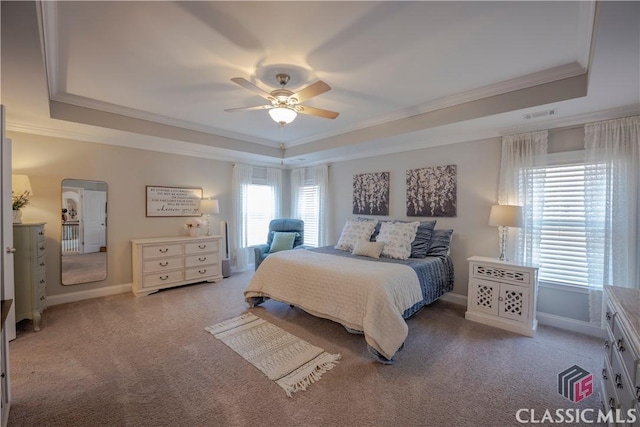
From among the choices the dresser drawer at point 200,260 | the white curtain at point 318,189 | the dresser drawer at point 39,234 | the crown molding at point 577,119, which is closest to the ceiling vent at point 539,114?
the crown molding at point 577,119

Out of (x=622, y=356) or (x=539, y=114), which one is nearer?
(x=622, y=356)

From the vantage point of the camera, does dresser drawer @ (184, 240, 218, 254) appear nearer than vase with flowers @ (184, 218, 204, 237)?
Yes

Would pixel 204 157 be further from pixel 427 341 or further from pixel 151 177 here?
pixel 427 341

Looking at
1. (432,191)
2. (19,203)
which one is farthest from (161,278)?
(432,191)

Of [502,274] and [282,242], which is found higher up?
[282,242]

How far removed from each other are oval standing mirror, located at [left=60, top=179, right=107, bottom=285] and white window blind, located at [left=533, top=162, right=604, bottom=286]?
5.75 m

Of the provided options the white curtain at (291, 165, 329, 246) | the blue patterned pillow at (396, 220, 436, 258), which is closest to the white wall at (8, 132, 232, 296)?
the white curtain at (291, 165, 329, 246)

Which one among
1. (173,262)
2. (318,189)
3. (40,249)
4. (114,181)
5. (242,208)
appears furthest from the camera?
(318,189)

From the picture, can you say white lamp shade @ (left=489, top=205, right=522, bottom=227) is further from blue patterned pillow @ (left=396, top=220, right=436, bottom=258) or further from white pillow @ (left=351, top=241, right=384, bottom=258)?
white pillow @ (left=351, top=241, right=384, bottom=258)

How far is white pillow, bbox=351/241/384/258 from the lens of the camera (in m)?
3.64

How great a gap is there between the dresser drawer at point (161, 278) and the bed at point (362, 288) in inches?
60.7

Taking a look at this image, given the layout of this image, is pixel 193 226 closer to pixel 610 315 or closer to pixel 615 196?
pixel 610 315

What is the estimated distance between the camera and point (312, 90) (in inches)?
92.9

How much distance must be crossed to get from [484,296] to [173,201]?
4.77m
